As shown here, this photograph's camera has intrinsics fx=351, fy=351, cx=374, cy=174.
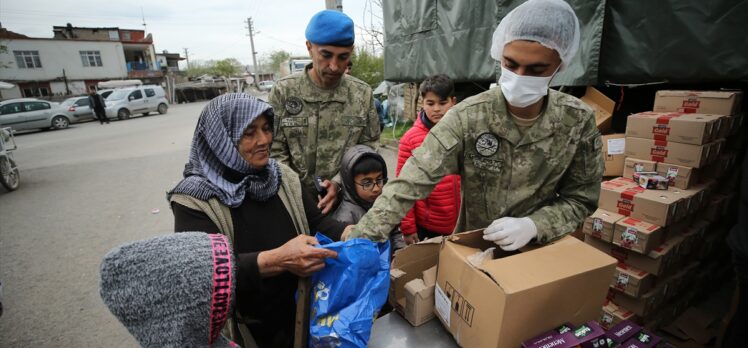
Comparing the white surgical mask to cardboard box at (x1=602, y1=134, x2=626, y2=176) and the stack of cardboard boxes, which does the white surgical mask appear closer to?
the stack of cardboard boxes

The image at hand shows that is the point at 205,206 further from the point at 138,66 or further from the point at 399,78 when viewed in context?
the point at 138,66

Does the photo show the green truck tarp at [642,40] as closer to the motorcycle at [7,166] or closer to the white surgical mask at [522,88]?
the white surgical mask at [522,88]

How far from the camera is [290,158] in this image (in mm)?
2410

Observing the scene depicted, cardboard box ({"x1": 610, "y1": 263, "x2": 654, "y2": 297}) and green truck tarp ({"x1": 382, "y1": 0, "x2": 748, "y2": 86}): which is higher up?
green truck tarp ({"x1": 382, "y1": 0, "x2": 748, "y2": 86})

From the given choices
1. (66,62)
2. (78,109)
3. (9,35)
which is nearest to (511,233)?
(78,109)

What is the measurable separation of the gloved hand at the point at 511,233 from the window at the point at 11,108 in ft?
63.9

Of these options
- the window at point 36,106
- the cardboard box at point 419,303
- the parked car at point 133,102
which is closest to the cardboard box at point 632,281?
the cardboard box at point 419,303

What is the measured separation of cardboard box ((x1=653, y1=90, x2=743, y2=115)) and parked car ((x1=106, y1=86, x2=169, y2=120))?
20.7 m

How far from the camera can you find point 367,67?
477 inches

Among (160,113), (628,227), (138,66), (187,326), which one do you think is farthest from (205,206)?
(138,66)

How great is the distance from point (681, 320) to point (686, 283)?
0.31 metres

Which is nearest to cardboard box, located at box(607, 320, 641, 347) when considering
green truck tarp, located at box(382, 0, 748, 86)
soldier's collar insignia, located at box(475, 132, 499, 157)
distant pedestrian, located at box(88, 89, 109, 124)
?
soldier's collar insignia, located at box(475, 132, 499, 157)

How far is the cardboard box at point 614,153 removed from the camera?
295cm

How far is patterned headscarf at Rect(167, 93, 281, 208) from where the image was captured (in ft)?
4.48
